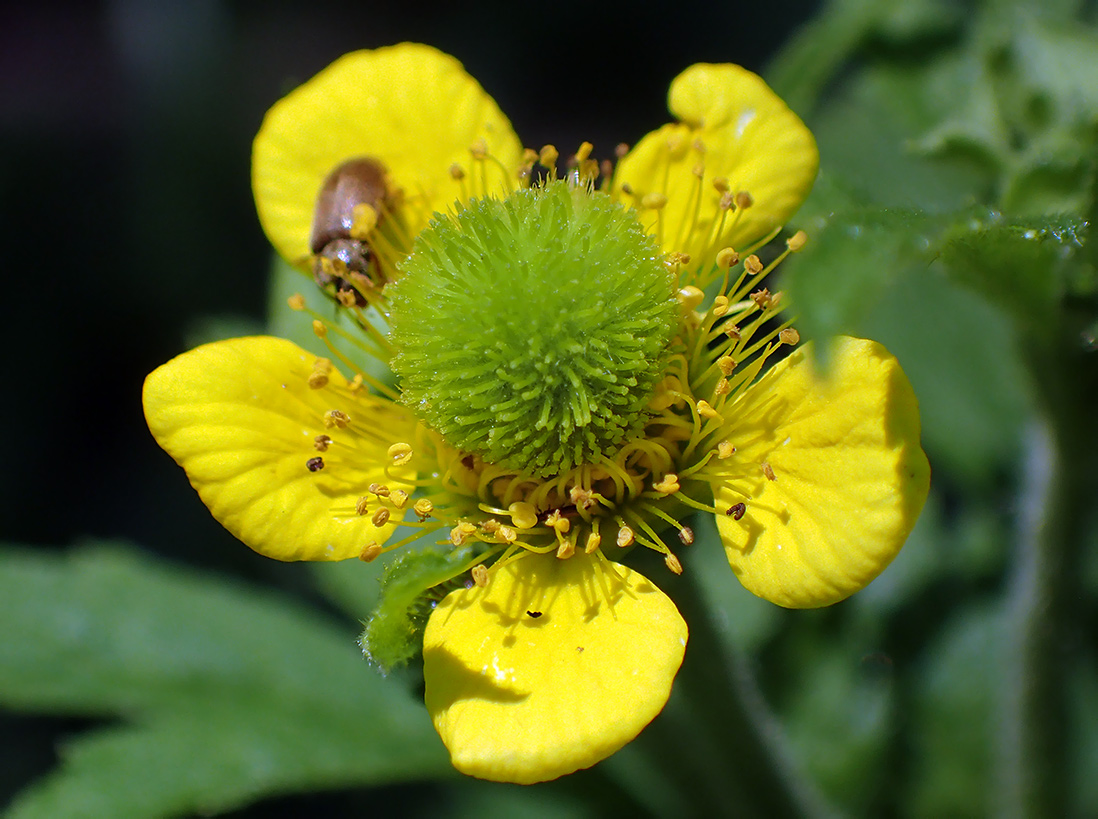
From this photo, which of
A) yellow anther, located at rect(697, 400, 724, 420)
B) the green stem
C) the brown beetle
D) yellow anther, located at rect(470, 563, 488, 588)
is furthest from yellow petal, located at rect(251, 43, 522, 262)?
the green stem

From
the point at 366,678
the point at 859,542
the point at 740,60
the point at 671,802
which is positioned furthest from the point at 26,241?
the point at 859,542

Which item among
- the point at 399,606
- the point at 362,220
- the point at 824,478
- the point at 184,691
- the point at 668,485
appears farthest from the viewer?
the point at 184,691

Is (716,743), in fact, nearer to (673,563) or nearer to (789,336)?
(673,563)

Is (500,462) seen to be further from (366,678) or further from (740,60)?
(740,60)

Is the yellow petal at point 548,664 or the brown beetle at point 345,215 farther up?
the brown beetle at point 345,215

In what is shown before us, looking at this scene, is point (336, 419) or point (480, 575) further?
point (336, 419)

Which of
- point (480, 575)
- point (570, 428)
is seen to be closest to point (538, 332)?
point (570, 428)

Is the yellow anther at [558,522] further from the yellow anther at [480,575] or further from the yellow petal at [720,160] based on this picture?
the yellow petal at [720,160]

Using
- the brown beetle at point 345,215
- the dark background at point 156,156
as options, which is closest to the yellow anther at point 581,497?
the brown beetle at point 345,215
